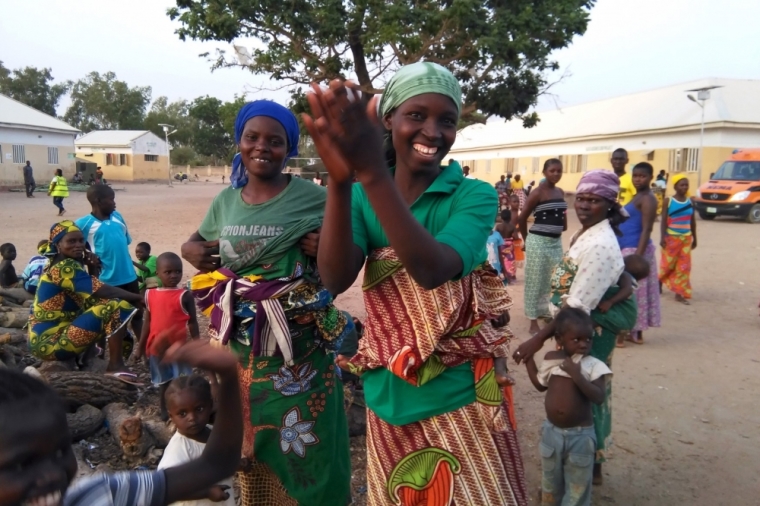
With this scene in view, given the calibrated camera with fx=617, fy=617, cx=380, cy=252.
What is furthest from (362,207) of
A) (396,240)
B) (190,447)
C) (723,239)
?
(723,239)

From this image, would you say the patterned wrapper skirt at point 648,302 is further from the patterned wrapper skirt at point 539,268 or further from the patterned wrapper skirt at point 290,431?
the patterned wrapper skirt at point 290,431

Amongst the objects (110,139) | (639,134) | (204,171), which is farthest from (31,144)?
(639,134)

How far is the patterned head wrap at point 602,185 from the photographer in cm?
328

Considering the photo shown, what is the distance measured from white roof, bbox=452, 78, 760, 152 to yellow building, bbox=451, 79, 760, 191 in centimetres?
4

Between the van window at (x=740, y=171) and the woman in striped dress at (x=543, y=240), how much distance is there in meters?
15.7

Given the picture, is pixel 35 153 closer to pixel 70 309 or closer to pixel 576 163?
pixel 576 163

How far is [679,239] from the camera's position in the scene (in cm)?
786

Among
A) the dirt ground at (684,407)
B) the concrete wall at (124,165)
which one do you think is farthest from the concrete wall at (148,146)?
the dirt ground at (684,407)

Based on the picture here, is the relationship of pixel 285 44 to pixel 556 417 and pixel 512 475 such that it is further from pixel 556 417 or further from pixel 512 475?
pixel 512 475

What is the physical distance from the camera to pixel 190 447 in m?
2.56

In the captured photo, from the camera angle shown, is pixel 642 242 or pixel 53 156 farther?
pixel 53 156

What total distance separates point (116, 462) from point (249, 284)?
6.34 feet

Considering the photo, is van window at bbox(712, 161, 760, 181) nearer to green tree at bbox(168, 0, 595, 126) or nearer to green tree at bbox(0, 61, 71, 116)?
green tree at bbox(168, 0, 595, 126)

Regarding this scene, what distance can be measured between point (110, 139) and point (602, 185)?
5250cm
